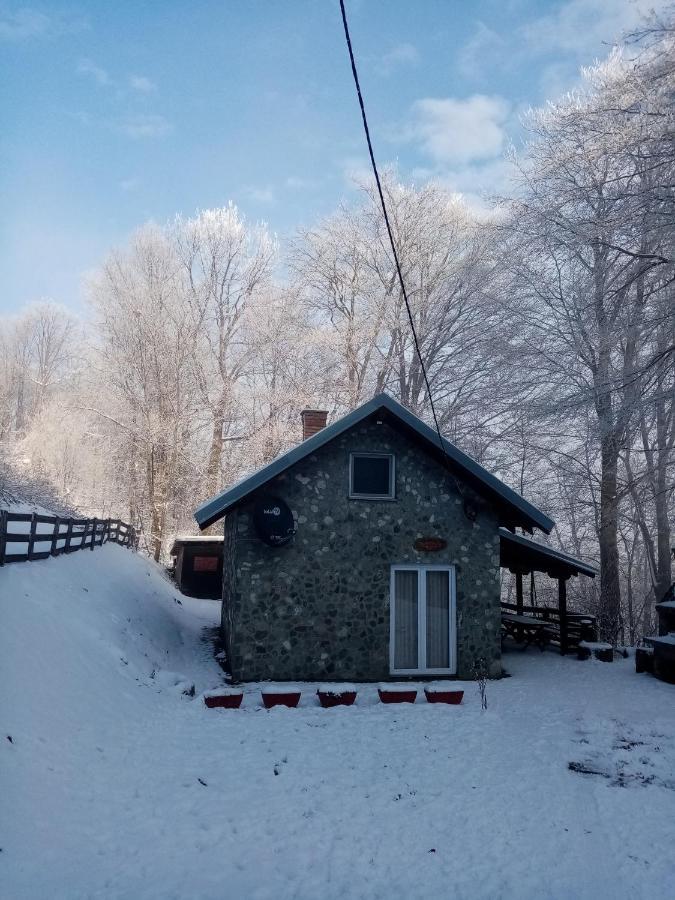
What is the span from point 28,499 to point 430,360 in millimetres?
14872

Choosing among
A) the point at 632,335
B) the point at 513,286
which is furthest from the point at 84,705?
the point at 513,286

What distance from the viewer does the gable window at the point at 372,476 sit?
11.5 m

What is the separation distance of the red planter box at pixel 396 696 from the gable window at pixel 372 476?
3.42 metres

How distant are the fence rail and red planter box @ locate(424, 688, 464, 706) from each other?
6.61m

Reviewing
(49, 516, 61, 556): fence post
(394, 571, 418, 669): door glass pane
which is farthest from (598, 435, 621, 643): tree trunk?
(49, 516, 61, 556): fence post

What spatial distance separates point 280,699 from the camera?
30.6 ft

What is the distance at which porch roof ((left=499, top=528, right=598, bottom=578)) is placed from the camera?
13164mm

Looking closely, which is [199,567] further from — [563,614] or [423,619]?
[563,614]

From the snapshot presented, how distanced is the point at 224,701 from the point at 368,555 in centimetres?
361

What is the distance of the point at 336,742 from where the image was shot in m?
7.85

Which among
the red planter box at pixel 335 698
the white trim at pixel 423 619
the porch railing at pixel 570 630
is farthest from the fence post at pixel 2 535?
the porch railing at pixel 570 630

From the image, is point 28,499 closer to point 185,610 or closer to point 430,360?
point 185,610

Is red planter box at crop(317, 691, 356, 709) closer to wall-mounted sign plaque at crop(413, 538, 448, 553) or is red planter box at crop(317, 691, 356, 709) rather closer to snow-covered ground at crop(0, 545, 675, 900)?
snow-covered ground at crop(0, 545, 675, 900)

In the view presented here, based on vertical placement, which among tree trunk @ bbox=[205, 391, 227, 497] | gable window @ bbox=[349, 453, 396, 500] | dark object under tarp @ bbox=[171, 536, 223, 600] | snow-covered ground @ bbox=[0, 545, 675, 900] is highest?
tree trunk @ bbox=[205, 391, 227, 497]
